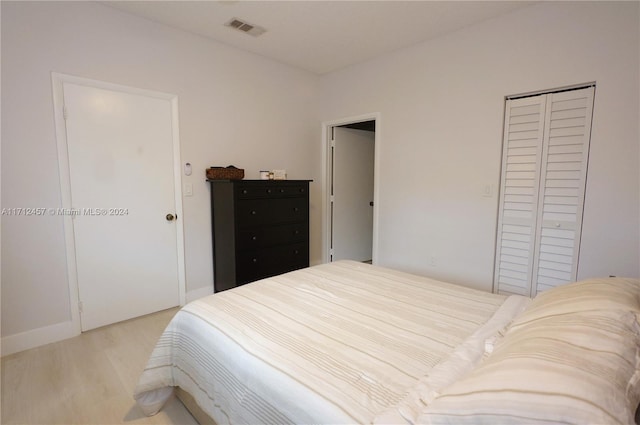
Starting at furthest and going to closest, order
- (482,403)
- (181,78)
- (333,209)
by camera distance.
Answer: (333,209)
(181,78)
(482,403)

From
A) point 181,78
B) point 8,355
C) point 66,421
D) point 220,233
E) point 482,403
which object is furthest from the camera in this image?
point 220,233

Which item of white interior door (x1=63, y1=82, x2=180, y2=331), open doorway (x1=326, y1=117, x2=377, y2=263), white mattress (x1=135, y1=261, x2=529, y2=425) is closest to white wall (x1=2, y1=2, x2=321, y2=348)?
white interior door (x1=63, y1=82, x2=180, y2=331)

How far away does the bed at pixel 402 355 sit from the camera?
2.19 ft

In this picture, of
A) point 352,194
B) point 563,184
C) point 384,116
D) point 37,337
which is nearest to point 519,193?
point 563,184

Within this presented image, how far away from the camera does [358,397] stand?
0.89 meters

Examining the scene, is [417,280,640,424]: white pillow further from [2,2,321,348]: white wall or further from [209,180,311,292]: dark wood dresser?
[2,2,321,348]: white wall

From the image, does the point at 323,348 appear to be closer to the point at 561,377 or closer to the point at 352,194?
the point at 561,377

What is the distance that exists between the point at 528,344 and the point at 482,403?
271 millimetres

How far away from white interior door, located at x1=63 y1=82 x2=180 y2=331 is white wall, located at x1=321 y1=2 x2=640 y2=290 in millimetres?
2202

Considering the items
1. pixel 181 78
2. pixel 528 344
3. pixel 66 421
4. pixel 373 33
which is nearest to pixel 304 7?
pixel 373 33

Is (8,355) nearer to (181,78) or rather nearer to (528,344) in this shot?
(181,78)

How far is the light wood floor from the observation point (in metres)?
1.65

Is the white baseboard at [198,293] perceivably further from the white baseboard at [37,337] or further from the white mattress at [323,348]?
the white mattress at [323,348]

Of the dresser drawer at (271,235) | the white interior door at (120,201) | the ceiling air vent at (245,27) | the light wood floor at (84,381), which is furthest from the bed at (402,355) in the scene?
the ceiling air vent at (245,27)
